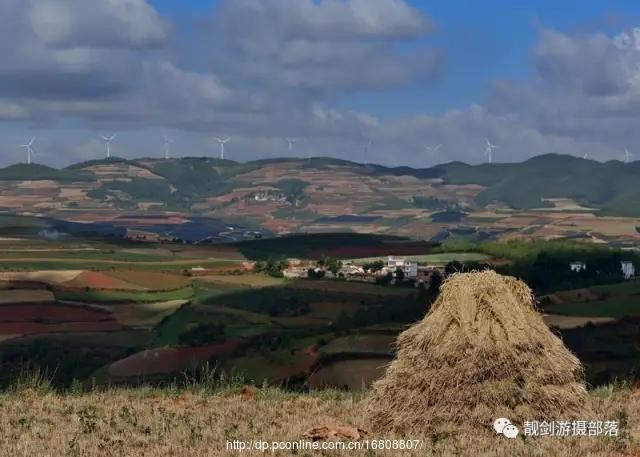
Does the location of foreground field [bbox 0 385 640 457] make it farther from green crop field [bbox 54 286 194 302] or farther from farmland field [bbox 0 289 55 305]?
green crop field [bbox 54 286 194 302]

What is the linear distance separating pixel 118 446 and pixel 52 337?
78257 mm

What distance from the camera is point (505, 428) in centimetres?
1430

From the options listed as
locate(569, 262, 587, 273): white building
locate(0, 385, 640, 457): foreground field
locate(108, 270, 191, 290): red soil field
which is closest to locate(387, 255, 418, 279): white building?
locate(569, 262, 587, 273): white building

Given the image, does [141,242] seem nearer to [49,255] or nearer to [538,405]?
[49,255]

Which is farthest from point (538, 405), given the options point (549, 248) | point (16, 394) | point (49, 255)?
point (49, 255)

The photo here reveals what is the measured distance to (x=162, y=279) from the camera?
120562mm

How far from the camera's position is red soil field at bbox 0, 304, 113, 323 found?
98750 mm

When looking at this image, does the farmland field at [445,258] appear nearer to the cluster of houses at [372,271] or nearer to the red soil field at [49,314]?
the cluster of houses at [372,271]

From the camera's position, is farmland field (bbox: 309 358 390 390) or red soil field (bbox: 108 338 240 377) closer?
A: farmland field (bbox: 309 358 390 390)

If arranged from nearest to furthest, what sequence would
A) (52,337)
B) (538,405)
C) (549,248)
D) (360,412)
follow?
(538,405)
(360,412)
(52,337)
(549,248)

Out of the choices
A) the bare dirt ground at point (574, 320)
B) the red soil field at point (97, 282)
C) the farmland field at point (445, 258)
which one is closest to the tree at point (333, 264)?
the farmland field at point (445, 258)

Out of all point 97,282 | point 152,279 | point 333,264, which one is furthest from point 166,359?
point 333,264

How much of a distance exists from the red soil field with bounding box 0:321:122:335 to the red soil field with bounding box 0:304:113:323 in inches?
73.8

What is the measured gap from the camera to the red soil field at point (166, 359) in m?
59.9
